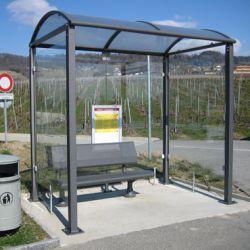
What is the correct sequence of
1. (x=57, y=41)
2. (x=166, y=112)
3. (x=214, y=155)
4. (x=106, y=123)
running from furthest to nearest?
1. (x=214, y=155)
2. (x=166, y=112)
3. (x=106, y=123)
4. (x=57, y=41)

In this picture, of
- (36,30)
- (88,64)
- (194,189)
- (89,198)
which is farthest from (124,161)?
(36,30)

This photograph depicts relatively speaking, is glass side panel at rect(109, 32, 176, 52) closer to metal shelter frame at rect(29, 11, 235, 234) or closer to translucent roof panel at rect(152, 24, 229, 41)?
metal shelter frame at rect(29, 11, 235, 234)

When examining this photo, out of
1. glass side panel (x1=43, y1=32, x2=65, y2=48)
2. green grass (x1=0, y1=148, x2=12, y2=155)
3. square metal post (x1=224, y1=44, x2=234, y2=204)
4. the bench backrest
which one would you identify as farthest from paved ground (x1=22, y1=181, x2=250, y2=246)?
green grass (x1=0, y1=148, x2=12, y2=155)

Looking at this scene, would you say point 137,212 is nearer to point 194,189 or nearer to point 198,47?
point 194,189

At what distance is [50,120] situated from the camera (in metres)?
6.51

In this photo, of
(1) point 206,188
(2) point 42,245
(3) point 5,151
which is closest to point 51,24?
(2) point 42,245

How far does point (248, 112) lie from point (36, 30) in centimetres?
1801

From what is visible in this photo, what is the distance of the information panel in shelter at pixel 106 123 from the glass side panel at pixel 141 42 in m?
1.09

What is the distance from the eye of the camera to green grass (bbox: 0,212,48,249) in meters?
4.64

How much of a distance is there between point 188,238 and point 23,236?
1916 mm

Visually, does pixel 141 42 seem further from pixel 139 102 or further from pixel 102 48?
pixel 139 102

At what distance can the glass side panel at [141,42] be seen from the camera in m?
6.85

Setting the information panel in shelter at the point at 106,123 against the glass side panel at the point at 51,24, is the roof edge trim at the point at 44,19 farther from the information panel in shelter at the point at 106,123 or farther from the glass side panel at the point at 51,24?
the information panel in shelter at the point at 106,123

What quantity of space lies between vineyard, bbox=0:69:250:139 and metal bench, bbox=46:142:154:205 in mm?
436
